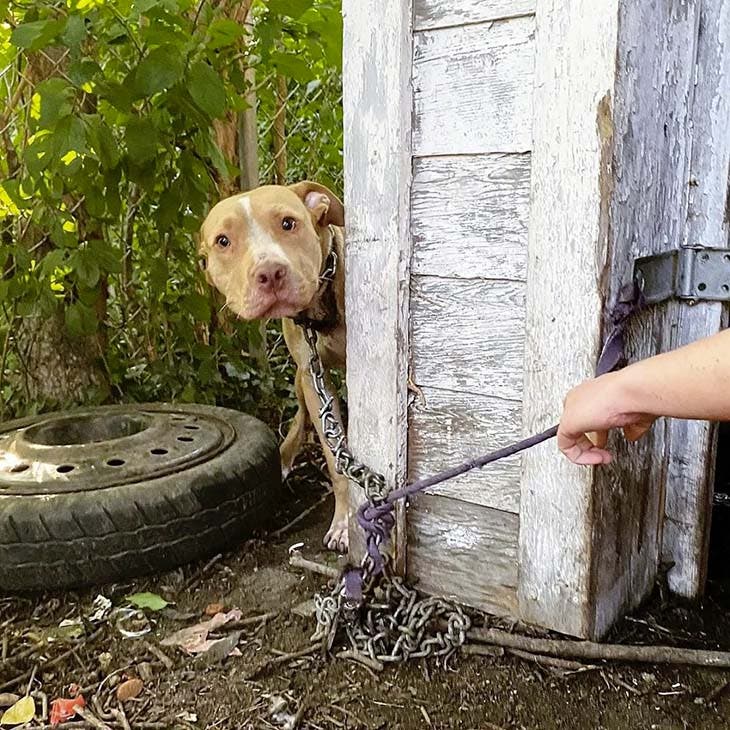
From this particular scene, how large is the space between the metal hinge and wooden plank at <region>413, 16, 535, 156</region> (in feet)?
1.46

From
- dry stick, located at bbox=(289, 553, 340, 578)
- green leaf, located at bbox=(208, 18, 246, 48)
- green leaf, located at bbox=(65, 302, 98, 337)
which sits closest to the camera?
dry stick, located at bbox=(289, 553, 340, 578)

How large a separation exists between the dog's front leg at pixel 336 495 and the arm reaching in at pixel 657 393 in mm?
1431

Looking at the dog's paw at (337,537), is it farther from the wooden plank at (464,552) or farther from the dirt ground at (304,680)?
the wooden plank at (464,552)

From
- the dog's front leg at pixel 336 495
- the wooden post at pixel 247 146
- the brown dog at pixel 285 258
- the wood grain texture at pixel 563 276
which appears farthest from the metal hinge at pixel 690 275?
the wooden post at pixel 247 146

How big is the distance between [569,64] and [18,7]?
2.18 m

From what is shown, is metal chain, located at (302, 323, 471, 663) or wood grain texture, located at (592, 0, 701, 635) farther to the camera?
metal chain, located at (302, 323, 471, 663)

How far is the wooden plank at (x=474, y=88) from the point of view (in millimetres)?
1865

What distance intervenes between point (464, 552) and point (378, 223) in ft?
2.88

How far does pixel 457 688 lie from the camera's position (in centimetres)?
193

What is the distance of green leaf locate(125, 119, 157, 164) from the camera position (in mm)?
3057

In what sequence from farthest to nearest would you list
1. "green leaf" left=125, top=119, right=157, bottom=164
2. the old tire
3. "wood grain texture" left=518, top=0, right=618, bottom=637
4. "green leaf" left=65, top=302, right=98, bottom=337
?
"green leaf" left=65, top=302, right=98, bottom=337, "green leaf" left=125, top=119, right=157, bottom=164, the old tire, "wood grain texture" left=518, top=0, right=618, bottom=637

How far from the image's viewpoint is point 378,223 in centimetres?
215

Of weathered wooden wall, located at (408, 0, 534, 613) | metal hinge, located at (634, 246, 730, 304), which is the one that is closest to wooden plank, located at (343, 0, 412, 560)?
weathered wooden wall, located at (408, 0, 534, 613)

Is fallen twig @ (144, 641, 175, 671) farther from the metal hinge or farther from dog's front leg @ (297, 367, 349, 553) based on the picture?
the metal hinge
